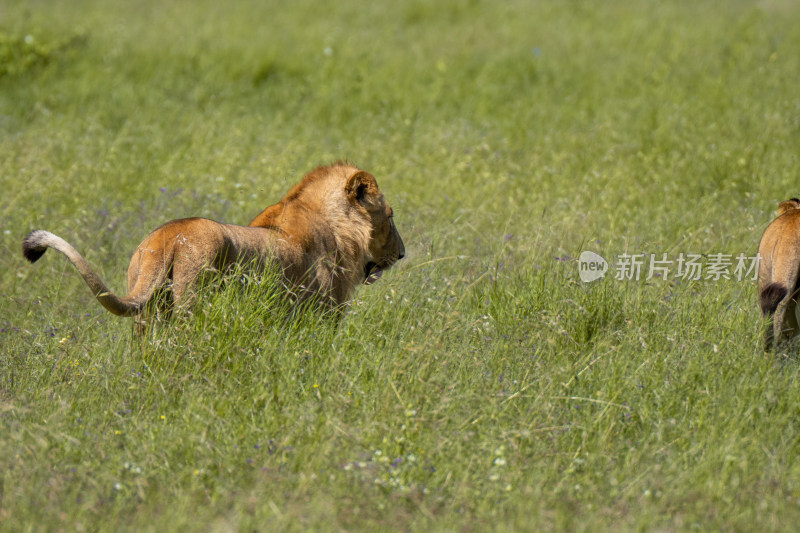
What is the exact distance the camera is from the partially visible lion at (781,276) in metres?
4.28

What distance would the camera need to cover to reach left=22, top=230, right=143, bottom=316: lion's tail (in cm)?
362

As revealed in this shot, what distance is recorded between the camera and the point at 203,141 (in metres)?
8.80

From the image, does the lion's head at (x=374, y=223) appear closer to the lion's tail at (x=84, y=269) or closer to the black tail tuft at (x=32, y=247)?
the lion's tail at (x=84, y=269)

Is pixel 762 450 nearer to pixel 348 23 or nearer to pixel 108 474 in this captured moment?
pixel 108 474

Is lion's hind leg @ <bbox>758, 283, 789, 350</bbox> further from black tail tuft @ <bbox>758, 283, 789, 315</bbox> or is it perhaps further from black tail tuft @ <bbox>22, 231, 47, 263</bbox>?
black tail tuft @ <bbox>22, 231, 47, 263</bbox>

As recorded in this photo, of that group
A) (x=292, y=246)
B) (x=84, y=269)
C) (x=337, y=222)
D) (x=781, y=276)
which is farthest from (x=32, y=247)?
(x=781, y=276)

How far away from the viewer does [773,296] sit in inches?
166

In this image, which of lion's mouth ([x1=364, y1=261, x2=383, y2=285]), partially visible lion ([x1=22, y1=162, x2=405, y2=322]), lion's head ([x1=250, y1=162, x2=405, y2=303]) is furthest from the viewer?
lion's mouth ([x1=364, y1=261, x2=383, y2=285])

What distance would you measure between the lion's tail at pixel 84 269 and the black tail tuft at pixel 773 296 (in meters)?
2.86

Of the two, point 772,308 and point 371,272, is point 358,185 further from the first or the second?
point 772,308

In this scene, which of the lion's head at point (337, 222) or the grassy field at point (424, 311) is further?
the lion's head at point (337, 222)

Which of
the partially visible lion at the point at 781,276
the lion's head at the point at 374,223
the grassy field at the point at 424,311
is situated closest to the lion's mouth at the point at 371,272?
the lion's head at the point at 374,223

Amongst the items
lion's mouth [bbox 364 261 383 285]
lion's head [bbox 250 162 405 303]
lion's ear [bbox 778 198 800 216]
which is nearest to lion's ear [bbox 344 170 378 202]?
lion's head [bbox 250 162 405 303]

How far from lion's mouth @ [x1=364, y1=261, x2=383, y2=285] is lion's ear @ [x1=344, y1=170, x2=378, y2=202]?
17.3 inches
